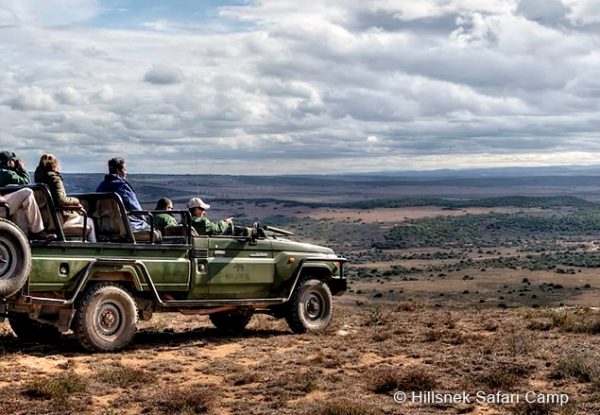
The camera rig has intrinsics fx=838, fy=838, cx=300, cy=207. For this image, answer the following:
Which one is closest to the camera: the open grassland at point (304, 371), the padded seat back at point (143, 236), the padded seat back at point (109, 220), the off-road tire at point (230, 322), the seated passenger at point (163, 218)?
the open grassland at point (304, 371)

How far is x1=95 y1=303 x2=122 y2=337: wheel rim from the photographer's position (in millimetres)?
11305

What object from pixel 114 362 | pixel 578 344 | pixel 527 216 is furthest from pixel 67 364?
pixel 527 216

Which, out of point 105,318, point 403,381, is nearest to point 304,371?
point 403,381

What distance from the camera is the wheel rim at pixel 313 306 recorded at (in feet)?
46.4

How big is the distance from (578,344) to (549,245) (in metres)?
137

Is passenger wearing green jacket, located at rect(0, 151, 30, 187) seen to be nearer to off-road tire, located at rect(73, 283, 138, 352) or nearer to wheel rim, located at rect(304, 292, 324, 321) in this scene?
off-road tire, located at rect(73, 283, 138, 352)

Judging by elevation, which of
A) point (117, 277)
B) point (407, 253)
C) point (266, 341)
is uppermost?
point (117, 277)

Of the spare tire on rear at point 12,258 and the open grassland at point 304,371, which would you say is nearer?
the open grassland at point 304,371

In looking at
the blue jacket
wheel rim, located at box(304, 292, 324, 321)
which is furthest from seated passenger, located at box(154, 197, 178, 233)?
wheel rim, located at box(304, 292, 324, 321)

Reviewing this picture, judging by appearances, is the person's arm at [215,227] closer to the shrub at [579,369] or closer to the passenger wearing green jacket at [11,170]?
the passenger wearing green jacket at [11,170]

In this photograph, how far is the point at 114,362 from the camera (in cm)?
1064

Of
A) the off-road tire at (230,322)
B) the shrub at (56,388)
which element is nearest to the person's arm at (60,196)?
the shrub at (56,388)

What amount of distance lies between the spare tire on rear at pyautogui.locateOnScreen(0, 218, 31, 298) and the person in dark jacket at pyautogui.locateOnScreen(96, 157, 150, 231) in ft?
7.24

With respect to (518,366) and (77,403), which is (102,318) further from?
(518,366)
